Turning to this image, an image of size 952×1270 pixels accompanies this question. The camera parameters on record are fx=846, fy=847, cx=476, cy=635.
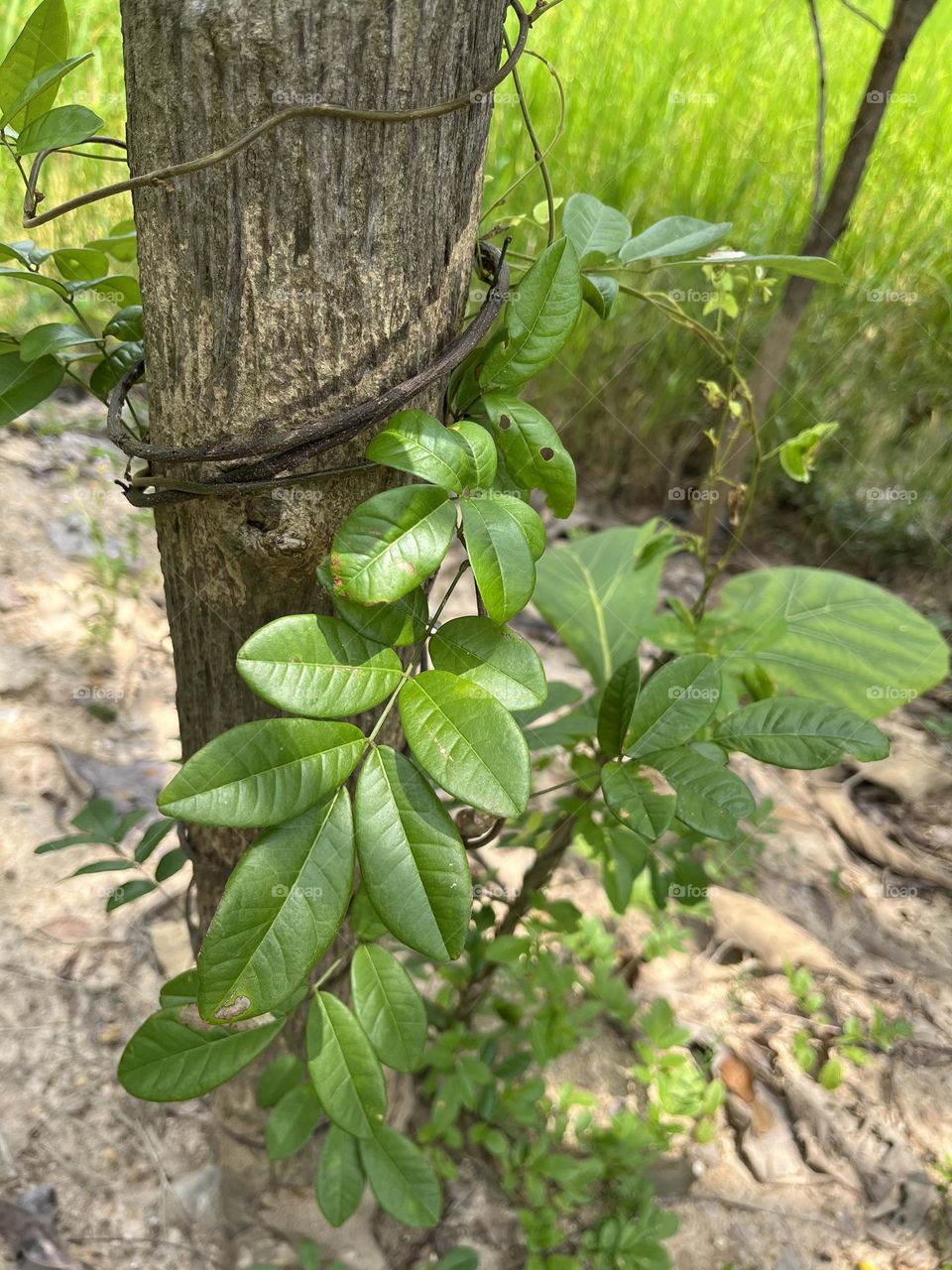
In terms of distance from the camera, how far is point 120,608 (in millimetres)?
2146

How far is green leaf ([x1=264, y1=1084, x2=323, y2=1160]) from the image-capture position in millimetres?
955

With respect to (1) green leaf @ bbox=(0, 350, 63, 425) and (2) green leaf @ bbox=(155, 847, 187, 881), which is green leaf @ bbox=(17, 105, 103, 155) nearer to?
(1) green leaf @ bbox=(0, 350, 63, 425)

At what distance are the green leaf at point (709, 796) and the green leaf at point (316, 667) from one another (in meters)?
0.31

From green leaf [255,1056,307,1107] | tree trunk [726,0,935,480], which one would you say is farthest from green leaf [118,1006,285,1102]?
tree trunk [726,0,935,480]

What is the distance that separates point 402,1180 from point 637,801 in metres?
0.57

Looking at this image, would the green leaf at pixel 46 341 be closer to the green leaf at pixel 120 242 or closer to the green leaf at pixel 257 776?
the green leaf at pixel 120 242

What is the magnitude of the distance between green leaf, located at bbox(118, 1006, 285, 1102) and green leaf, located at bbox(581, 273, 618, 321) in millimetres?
711

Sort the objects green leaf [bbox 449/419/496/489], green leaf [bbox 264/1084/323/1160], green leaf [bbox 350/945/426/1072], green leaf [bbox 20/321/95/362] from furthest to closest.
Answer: green leaf [bbox 264/1084/323/1160] → green leaf [bbox 350/945/426/1072] → green leaf [bbox 20/321/95/362] → green leaf [bbox 449/419/496/489]

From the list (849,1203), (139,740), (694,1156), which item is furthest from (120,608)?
(849,1203)

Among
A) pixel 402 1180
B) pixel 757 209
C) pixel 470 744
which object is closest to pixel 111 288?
pixel 470 744

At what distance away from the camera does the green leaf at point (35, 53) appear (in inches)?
23.4

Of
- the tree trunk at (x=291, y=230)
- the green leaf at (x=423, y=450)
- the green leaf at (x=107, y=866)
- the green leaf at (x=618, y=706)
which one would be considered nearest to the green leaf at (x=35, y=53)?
the tree trunk at (x=291, y=230)

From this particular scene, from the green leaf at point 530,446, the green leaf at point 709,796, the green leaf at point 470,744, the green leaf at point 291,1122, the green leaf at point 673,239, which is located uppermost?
the green leaf at point 673,239

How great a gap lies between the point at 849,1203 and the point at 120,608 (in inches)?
77.8
